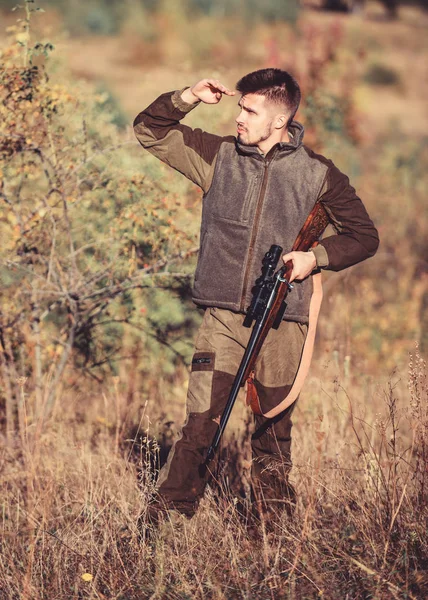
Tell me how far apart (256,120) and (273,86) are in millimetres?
212

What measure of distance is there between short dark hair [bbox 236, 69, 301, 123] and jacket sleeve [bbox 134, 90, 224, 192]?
0.30 metres

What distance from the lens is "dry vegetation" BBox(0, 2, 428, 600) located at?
3424 millimetres

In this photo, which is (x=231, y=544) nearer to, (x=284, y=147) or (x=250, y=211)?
(x=250, y=211)

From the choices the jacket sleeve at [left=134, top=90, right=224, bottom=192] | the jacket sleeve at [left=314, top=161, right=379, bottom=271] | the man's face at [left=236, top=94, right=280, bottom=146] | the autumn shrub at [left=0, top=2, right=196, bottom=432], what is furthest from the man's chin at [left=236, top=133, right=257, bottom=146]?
the autumn shrub at [left=0, top=2, right=196, bottom=432]

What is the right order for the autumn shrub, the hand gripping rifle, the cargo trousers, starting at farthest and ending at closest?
1. the autumn shrub
2. the cargo trousers
3. the hand gripping rifle

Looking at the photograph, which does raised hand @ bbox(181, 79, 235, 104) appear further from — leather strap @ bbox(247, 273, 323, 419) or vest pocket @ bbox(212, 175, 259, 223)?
leather strap @ bbox(247, 273, 323, 419)

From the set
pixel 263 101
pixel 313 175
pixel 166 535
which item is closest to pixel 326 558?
pixel 166 535

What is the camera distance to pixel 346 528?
11.5 ft

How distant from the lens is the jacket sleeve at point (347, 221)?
3.91 m

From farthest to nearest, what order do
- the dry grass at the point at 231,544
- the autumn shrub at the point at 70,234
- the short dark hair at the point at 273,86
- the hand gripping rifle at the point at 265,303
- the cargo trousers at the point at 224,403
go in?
the autumn shrub at the point at 70,234
the short dark hair at the point at 273,86
the cargo trousers at the point at 224,403
the hand gripping rifle at the point at 265,303
the dry grass at the point at 231,544

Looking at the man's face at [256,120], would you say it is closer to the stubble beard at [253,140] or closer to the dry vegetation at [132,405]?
the stubble beard at [253,140]

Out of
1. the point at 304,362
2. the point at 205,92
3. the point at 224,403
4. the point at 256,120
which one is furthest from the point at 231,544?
the point at 205,92

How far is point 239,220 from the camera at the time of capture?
390 cm

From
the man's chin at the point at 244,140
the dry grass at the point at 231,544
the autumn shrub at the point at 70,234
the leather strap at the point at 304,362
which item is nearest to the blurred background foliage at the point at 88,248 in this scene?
the autumn shrub at the point at 70,234
